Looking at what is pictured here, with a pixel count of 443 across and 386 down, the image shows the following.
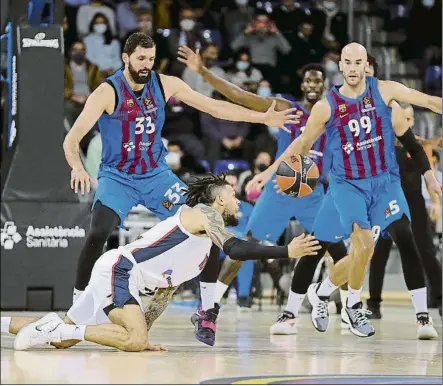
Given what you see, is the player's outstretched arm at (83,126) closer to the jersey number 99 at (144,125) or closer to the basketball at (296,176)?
the jersey number 99 at (144,125)

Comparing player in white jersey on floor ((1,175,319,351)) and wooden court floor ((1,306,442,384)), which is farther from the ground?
player in white jersey on floor ((1,175,319,351))

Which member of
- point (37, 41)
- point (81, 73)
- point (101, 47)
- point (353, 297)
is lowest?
point (353, 297)

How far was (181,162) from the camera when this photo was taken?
14.3 m

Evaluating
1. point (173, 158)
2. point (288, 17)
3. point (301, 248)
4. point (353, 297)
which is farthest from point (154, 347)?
point (288, 17)

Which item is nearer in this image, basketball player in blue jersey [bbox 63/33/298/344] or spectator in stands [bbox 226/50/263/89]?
basketball player in blue jersey [bbox 63/33/298/344]

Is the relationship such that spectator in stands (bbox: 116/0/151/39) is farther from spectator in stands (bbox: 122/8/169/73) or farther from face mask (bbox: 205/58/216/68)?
face mask (bbox: 205/58/216/68)

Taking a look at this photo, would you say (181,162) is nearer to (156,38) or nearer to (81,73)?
(81,73)

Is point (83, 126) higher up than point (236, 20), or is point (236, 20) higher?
point (236, 20)

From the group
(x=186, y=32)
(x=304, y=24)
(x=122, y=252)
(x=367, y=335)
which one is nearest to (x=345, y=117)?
(x=367, y=335)

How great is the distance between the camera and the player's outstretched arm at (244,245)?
558 cm

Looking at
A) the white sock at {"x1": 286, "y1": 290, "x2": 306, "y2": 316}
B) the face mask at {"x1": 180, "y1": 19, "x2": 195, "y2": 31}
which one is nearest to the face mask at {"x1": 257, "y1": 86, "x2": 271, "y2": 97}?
the face mask at {"x1": 180, "y1": 19, "x2": 195, "y2": 31}

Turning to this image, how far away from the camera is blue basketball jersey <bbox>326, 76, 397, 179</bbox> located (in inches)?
297

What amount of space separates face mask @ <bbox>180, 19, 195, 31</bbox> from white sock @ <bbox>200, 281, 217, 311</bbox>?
939cm

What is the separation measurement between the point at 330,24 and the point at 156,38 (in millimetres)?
3168
